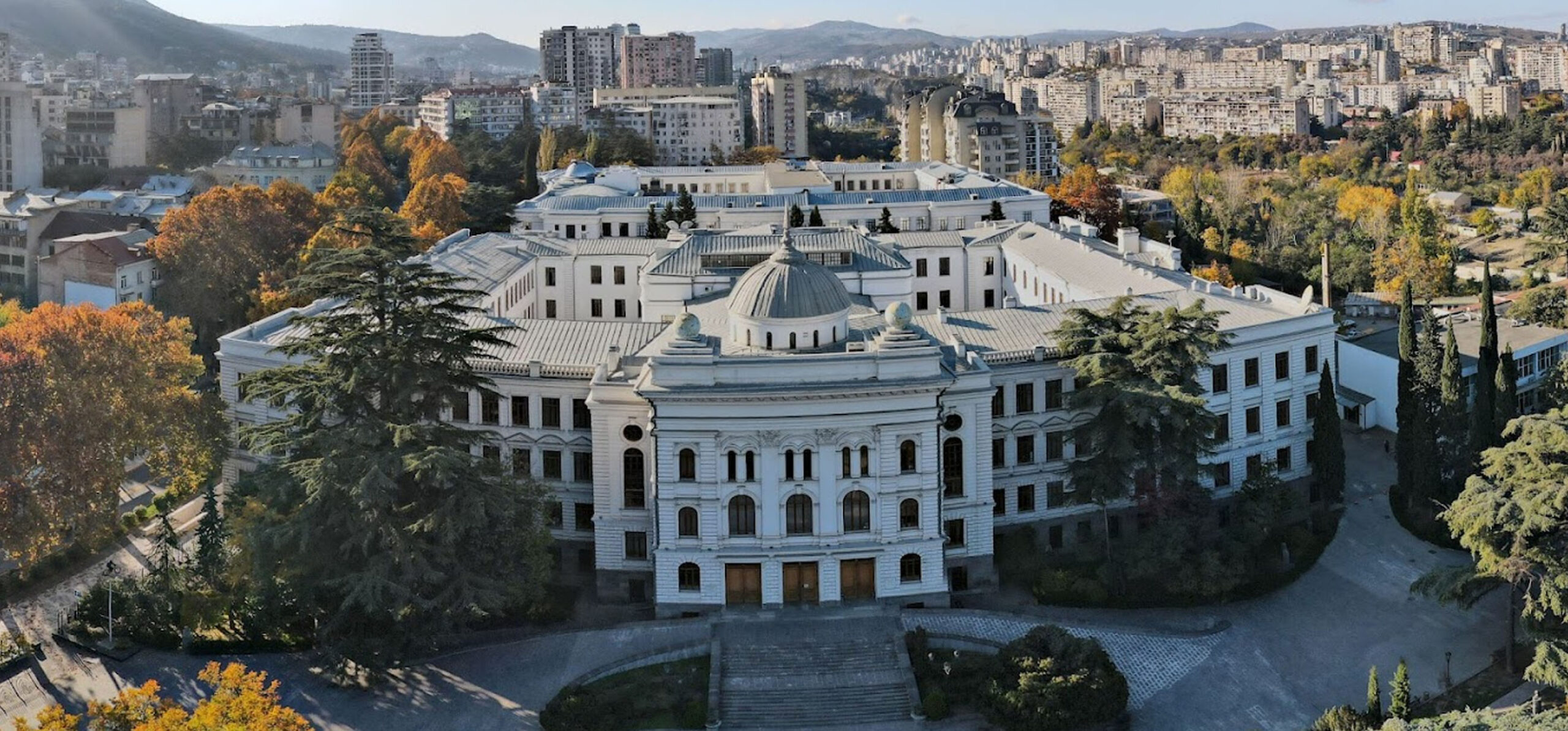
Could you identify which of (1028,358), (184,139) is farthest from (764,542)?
(184,139)

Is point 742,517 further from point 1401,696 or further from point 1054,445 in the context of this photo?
point 1401,696

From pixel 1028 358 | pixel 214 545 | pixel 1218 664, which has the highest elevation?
pixel 1028 358

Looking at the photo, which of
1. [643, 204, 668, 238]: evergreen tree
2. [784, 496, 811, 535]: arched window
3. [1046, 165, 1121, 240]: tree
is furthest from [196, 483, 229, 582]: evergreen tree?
[1046, 165, 1121, 240]: tree

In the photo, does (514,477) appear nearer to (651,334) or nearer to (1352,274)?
(651,334)

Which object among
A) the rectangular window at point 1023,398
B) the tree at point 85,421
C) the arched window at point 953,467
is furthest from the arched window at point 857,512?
the tree at point 85,421

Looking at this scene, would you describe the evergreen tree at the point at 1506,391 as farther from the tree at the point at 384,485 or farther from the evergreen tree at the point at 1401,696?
the tree at the point at 384,485

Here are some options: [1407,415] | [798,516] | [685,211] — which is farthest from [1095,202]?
[798,516]

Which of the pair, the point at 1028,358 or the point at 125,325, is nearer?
the point at 1028,358
